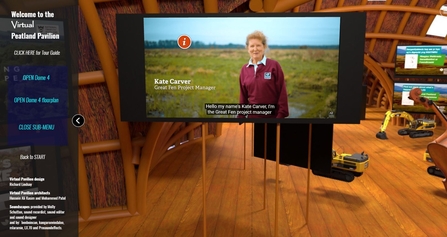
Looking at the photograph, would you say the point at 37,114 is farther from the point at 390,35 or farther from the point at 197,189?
the point at 390,35

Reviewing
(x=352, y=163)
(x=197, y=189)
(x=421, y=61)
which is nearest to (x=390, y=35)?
(x=421, y=61)

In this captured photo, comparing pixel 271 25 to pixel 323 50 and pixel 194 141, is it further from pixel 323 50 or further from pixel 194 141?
pixel 194 141

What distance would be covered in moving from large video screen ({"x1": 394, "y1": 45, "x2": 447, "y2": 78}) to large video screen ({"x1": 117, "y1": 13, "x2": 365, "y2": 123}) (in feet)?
23.6

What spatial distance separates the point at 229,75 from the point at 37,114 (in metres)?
1.93

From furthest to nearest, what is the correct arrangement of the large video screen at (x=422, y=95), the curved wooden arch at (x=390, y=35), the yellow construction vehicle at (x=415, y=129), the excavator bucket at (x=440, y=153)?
the curved wooden arch at (x=390, y=35) < the yellow construction vehicle at (x=415, y=129) < the large video screen at (x=422, y=95) < the excavator bucket at (x=440, y=153)

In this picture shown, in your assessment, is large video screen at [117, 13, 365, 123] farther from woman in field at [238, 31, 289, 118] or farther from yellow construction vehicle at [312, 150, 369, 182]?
yellow construction vehicle at [312, 150, 369, 182]

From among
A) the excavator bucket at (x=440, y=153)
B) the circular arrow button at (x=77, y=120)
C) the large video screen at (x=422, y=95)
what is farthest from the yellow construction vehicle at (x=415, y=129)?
the circular arrow button at (x=77, y=120)

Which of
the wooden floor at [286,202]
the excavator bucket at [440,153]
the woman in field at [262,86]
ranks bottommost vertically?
the wooden floor at [286,202]

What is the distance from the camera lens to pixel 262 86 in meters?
3.26

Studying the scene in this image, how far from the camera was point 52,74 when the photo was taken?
3.60m

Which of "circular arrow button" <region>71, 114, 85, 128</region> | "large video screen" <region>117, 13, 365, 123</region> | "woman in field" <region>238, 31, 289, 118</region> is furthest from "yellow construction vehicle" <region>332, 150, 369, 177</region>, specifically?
"circular arrow button" <region>71, 114, 85, 128</region>

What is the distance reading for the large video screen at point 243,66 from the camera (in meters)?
3.19

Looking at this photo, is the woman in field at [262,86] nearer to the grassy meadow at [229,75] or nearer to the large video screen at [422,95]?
the grassy meadow at [229,75]

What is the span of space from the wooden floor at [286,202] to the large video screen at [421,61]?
262 centimetres
